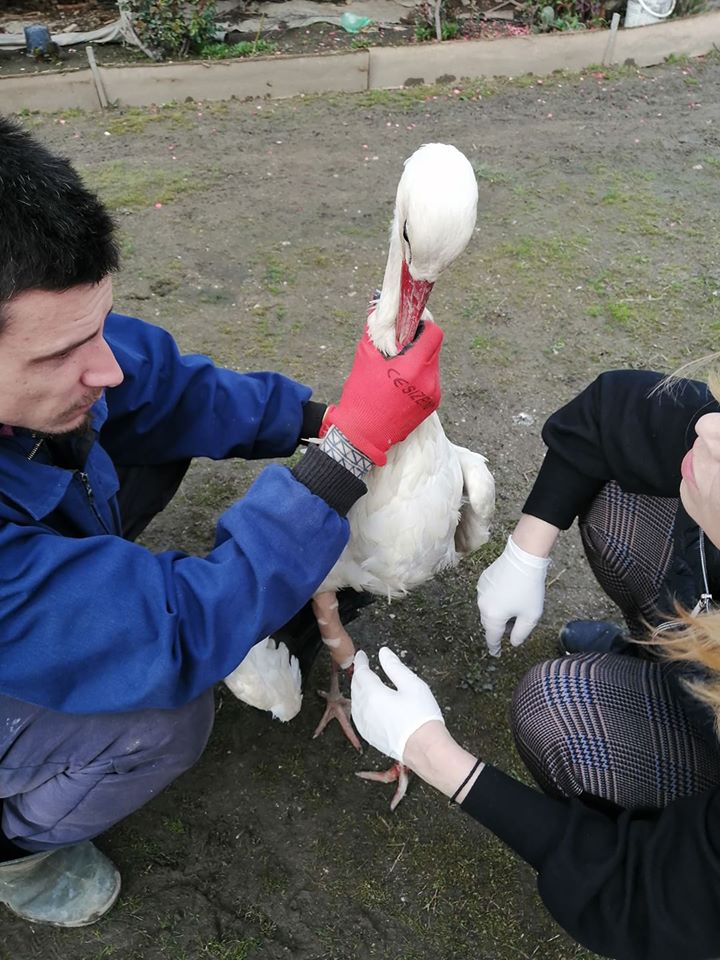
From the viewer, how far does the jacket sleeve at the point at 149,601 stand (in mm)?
1312

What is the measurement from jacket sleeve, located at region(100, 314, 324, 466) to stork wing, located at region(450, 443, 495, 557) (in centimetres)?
47

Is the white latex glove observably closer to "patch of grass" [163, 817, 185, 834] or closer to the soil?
"patch of grass" [163, 817, 185, 834]

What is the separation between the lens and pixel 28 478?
4.72 feet

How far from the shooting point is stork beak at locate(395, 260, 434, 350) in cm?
164

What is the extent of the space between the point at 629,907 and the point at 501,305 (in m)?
2.92

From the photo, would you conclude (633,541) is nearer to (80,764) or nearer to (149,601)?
(149,601)

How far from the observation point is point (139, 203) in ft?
14.2

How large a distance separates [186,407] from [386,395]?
70cm

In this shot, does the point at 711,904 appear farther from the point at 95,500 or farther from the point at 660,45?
the point at 660,45

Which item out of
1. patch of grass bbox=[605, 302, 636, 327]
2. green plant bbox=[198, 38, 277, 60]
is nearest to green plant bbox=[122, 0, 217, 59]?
green plant bbox=[198, 38, 277, 60]

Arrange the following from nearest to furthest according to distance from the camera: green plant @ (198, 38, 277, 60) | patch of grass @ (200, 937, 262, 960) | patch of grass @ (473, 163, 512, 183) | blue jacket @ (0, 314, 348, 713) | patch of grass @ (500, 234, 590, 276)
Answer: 1. blue jacket @ (0, 314, 348, 713)
2. patch of grass @ (200, 937, 262, 960)
3. patch of grass @ (500, 234, 590, 276)
4. patch of grass @ (473, 163, 512, 183)
5. green plant @ (198, 38, 277, 60)

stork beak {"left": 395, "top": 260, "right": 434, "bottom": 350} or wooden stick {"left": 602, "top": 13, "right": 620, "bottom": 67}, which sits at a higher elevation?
stork beak {"left": 395, "top": 260, "right": 434, "bottom": 350}

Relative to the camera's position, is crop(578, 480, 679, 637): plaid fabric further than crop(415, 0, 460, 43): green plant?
No

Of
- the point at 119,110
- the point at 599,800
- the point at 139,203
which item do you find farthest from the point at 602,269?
the point at 119,110
